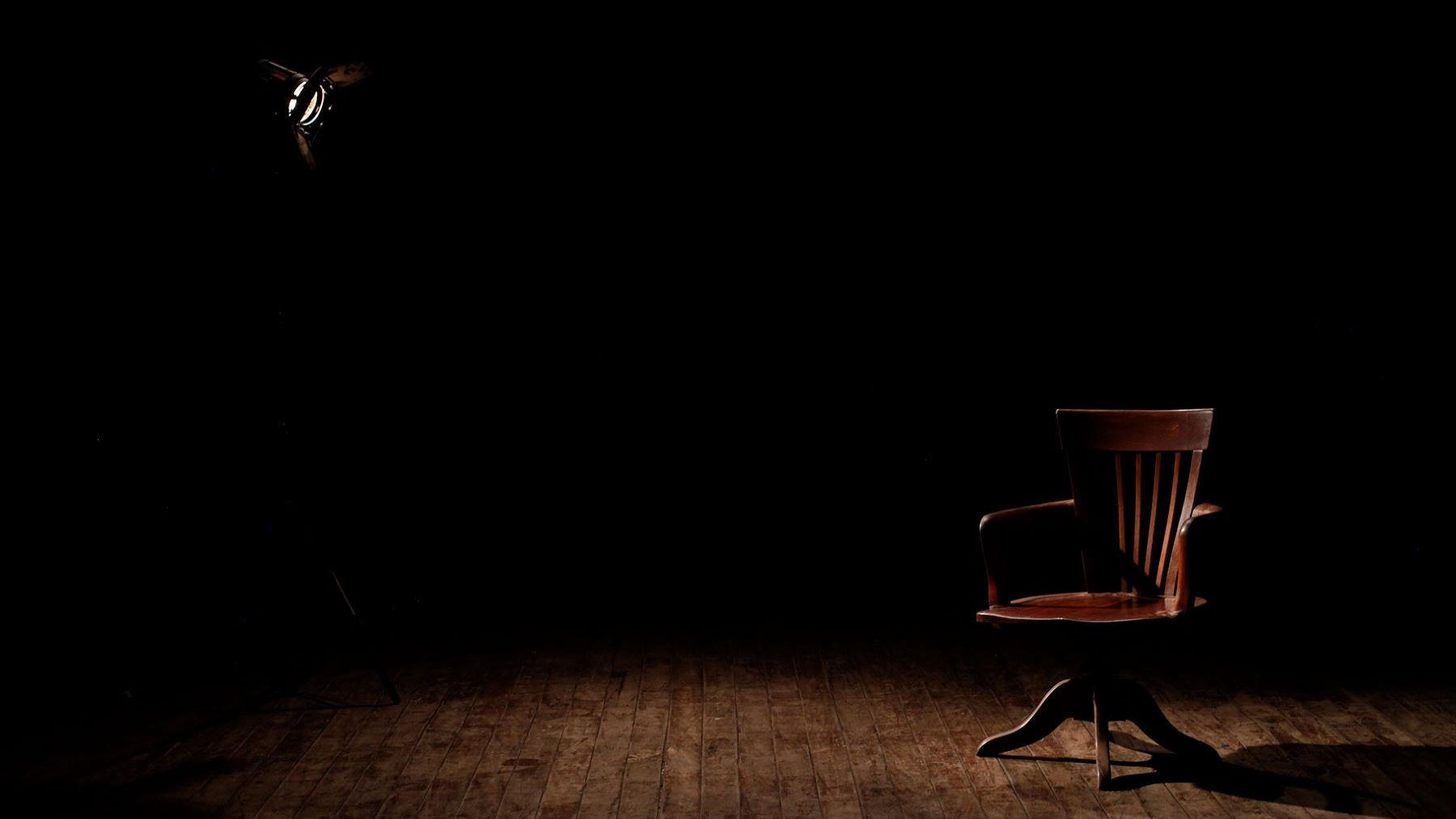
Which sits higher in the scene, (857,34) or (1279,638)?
(857,34)

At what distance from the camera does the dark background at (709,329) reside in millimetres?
4418

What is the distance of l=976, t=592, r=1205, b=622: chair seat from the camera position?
280 centimetres

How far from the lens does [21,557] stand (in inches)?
161

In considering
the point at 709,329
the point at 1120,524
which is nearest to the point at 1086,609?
the point at 1120,524

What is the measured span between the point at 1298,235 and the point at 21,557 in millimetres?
4635

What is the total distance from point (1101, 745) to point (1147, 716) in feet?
0.48

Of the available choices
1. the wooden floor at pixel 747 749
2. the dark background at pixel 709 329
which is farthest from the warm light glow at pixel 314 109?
the wooden floor at pixel 747 749

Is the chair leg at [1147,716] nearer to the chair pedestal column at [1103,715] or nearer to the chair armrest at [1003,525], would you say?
the chair pedestal column at [1103,715]

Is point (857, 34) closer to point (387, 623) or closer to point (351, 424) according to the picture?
point (351, 424)

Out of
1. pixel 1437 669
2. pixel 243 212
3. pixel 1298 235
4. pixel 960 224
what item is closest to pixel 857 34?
pixel 960 224

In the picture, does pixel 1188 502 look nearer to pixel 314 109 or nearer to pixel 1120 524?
pixel 1120 524

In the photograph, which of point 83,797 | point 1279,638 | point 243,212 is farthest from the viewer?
point 243,212

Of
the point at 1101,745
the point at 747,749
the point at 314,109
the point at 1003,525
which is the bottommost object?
the point at 1101,745

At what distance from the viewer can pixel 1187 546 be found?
2.84 meters
